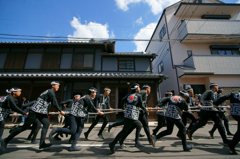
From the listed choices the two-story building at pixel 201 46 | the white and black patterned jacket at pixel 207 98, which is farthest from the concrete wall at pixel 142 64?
the white and black patterned jacket at pixel 207 98

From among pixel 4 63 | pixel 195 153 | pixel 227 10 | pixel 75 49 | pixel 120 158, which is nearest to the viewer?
pixel 120 158

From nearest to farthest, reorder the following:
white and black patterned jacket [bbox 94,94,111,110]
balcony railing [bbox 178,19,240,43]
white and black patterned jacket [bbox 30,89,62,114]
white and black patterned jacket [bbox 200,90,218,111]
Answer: white and black patterned jacket [bbox 30,89,62,114]
white and black patterned jacket [bbox 200,90,218,111]
white and black patterned jacket [bbox 94,94,111,110]
balcony railing [bbox 178,19,240,43]

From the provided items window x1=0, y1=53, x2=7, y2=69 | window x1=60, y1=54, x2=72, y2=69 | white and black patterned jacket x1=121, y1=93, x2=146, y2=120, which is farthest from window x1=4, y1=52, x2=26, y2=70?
white and black patterned jacket x1=121, y1=93, x2=146, y2=120

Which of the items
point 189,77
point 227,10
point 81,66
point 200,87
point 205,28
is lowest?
point 200,87

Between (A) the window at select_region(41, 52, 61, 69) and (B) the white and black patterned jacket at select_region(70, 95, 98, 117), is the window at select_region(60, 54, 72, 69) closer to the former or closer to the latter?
(A) the window at select_region(41, 52, 61, 69)

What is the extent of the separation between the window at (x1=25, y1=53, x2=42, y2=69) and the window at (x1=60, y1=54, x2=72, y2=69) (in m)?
1.98

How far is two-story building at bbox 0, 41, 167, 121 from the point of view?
901cm

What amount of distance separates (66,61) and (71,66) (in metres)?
0.74

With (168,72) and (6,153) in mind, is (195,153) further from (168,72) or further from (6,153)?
(168,72)

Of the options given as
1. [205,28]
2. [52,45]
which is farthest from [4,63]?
[205,28]

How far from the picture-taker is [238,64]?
10117 mm

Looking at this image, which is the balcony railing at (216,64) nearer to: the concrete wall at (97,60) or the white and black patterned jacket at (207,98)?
the white and black patterned jacket at (207,98)

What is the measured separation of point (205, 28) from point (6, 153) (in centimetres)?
1546

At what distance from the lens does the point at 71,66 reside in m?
10.1
